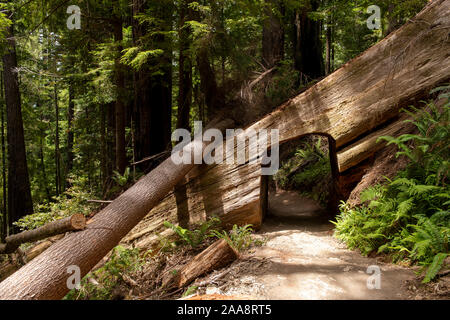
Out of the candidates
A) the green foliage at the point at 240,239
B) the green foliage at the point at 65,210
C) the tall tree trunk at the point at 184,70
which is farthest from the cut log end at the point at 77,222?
the tall tree trunk at the point at 184,70

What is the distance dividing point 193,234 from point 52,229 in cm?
272

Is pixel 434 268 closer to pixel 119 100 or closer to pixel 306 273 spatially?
pixel 306 273

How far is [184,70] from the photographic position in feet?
30.7

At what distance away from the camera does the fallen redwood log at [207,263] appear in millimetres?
4434

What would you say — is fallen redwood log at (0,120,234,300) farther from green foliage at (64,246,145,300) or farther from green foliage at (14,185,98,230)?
green foliage at (14,185,98,230)

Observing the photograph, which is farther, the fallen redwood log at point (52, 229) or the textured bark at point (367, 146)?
the textured bark at point (367, 146)

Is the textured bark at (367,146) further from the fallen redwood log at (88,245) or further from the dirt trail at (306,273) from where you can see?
the fallen redwood log at (88,245)

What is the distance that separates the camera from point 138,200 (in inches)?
221

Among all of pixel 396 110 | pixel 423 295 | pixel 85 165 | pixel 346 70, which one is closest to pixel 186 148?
pixel 346 70

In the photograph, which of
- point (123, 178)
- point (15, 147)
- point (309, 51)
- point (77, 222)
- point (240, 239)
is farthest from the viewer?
point (15, 147)

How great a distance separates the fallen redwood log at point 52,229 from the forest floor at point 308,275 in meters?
2.34

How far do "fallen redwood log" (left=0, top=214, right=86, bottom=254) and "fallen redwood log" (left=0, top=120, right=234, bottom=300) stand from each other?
5.9 inches

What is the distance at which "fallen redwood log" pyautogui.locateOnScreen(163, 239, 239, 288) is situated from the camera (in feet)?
14.5

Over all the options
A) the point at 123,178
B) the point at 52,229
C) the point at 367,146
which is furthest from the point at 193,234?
the point at 367,146
